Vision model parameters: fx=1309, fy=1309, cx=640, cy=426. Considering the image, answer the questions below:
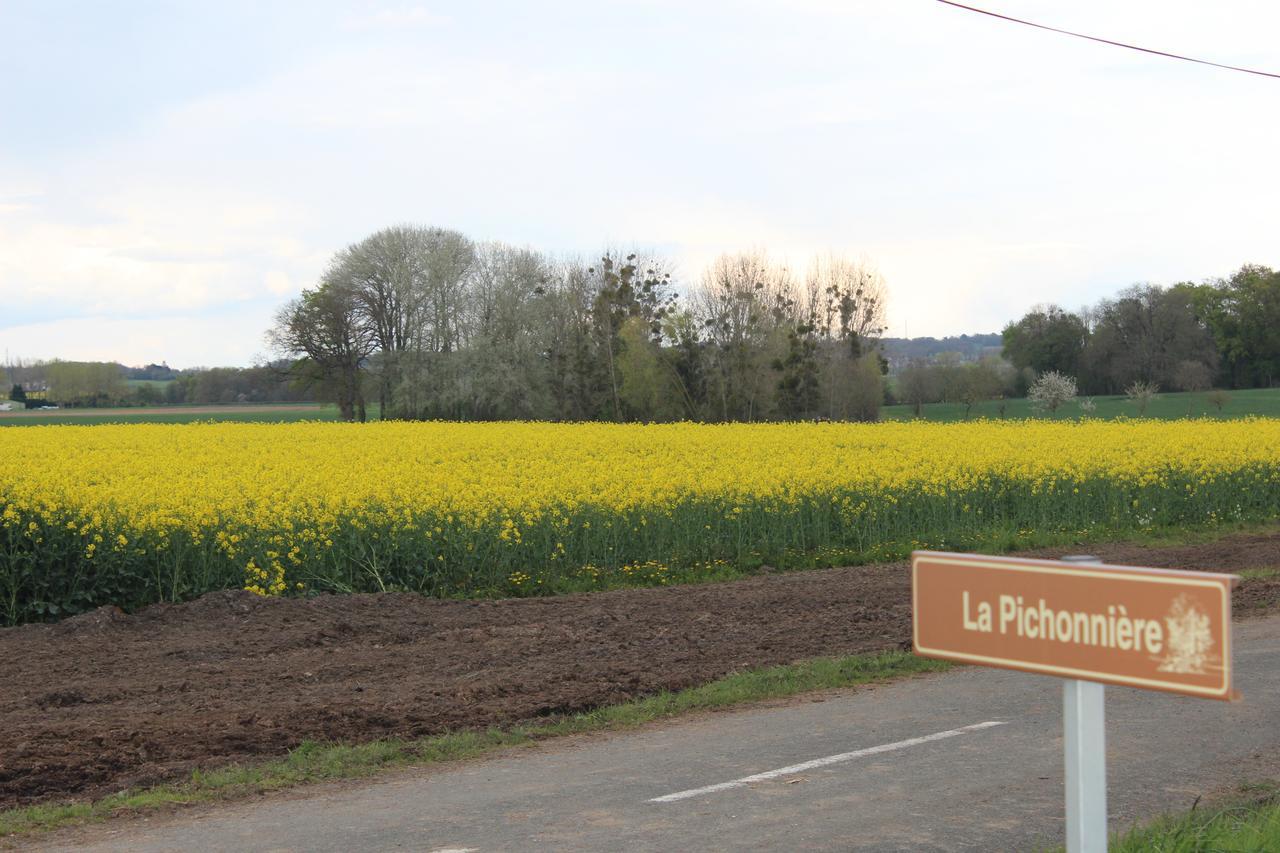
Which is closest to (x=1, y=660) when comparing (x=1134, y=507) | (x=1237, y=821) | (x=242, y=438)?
(x=1237, y=821)

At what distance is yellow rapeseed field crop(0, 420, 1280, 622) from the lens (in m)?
16.2

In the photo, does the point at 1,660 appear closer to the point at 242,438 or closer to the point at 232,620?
the point at 232,620

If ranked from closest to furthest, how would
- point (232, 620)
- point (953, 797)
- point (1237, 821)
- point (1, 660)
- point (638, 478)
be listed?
point (1237, 821) < point (953, 797) < point (1, 660) < point (232, 620) < point (638, 478)

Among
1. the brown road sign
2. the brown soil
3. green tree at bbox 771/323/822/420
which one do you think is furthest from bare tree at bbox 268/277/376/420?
the brown road sign

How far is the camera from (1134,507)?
84.9 ft

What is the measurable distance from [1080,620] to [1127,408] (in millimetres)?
86581

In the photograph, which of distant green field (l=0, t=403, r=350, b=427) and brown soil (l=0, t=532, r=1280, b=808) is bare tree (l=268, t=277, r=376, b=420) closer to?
distant green field (l=0, t=403, r=350, b=427)

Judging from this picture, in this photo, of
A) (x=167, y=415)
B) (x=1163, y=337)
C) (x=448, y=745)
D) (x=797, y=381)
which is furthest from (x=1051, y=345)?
(x=448, y=745)

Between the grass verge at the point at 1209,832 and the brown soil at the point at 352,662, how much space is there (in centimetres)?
481

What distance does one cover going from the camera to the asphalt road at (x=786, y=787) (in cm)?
688

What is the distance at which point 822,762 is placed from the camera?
836 cm

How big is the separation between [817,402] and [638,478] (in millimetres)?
52934

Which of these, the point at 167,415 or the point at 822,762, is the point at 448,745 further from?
the point at 167,415

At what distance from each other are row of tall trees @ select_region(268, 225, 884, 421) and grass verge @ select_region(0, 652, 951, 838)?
59132 mm
